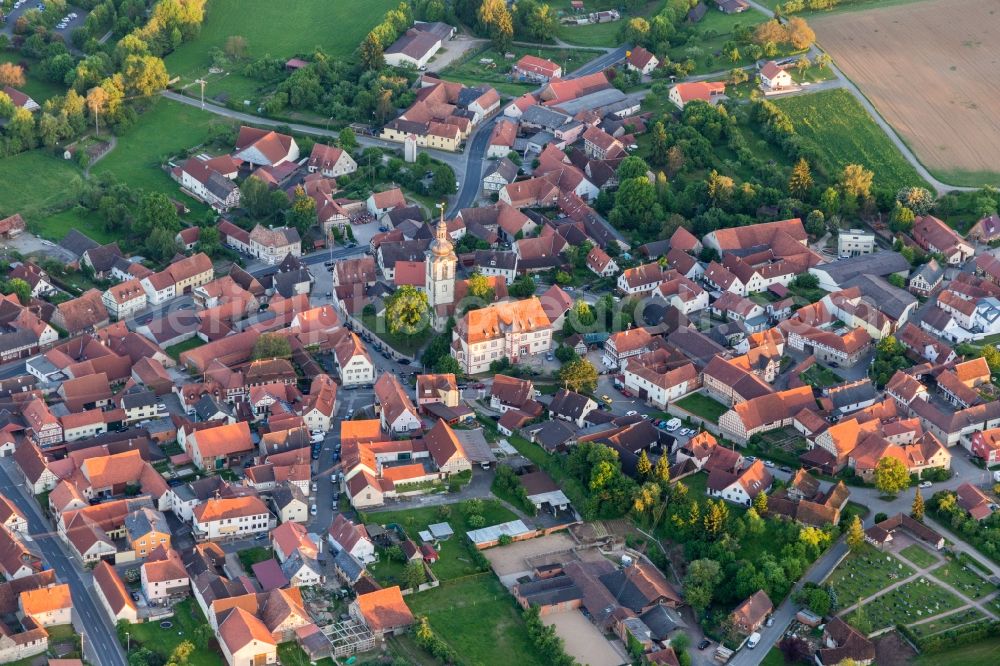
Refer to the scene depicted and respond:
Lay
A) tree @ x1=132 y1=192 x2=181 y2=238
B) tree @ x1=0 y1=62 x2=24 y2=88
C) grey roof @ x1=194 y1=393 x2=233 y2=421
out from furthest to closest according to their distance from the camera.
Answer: tree @ x1=0 y1=62 x2=24 y2=88 < tree @ x1=132 y1=192 x2=181 y2=238 < grey roof @ x1=194 y1=393 x2=233 y2=421

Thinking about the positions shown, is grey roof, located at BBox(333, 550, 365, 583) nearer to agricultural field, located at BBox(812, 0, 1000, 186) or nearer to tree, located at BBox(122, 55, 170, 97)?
agricultural field, located at BBox(812, 0, 1000, 186)

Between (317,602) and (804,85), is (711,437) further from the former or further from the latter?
(804,85)

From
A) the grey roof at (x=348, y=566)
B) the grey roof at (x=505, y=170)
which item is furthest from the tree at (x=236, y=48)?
the grey roof at (x=348, y=566)

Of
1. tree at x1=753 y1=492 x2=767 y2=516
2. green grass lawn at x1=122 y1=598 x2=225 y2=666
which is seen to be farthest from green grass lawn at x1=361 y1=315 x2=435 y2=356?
green grass lawn at x1=122 y1=598 x2=225 y2=666

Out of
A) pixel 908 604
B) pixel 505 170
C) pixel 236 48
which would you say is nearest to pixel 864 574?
pixel 908 604

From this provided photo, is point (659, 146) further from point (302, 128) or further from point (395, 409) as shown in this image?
point (395, 409)

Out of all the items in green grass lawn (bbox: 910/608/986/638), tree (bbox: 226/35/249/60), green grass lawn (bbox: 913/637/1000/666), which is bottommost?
green grass lawn (bbox: 913/637/1000/666)

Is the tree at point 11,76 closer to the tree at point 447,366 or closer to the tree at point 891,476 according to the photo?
the tree at point 447,366
